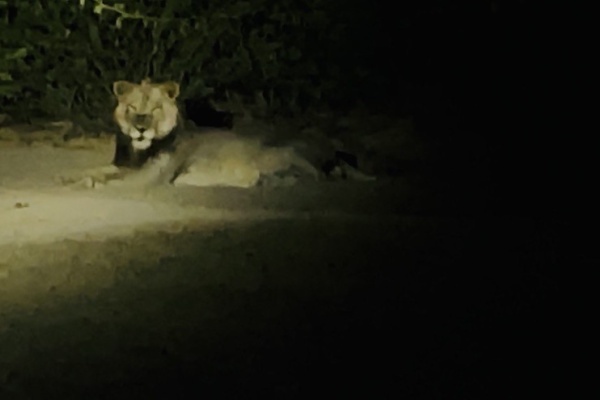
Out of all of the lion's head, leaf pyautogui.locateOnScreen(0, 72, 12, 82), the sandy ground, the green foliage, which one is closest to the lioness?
the lion's head

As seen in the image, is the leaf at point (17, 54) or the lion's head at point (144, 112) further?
the leaf at point (17, 54)

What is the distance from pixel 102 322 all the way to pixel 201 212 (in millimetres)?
2398

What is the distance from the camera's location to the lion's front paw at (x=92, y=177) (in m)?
8.01

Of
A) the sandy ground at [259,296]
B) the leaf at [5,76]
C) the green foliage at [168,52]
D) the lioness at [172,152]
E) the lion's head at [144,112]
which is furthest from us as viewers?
the green foliage at [168,52]

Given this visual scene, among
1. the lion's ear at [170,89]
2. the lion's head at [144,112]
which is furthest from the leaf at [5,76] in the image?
the lion's ear at [170,89]

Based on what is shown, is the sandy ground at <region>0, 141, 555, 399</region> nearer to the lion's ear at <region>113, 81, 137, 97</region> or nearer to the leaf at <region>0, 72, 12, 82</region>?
the lion's ear at <region>113, 81, 137, 97</region>

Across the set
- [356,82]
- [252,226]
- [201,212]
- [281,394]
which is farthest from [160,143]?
[281,394]

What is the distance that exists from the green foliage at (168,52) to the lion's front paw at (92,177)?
2808 mm

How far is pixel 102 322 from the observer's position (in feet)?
15.8

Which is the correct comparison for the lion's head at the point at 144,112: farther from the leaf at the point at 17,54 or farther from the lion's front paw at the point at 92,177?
the leaf at the point at 17,54

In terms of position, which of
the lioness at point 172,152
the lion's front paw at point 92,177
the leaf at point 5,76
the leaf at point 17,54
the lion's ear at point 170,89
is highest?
the lion's ear at point 170,89

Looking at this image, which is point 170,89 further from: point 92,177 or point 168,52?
point 168,52

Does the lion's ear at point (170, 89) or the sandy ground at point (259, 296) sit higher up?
the sandy ground at point (259, 296)

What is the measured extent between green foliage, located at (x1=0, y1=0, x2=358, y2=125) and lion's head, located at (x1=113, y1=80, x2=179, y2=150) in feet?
7.89
